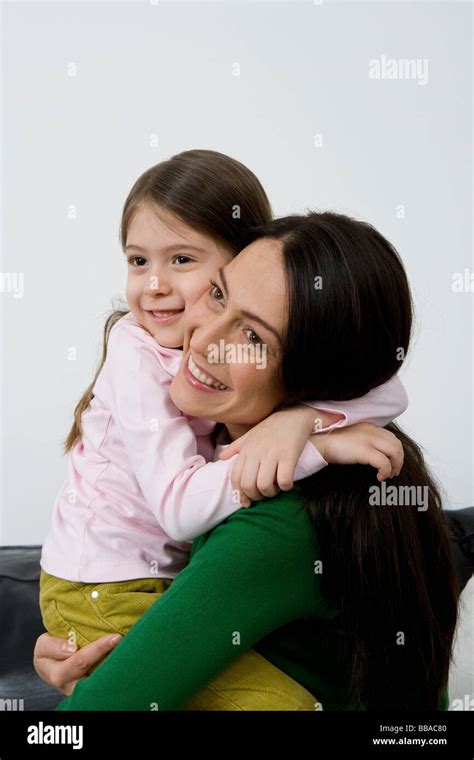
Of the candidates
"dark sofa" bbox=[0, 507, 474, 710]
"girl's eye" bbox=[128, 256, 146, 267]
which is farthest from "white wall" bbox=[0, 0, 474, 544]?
"girl's eye" bbox=[128, 256, 146, 267]

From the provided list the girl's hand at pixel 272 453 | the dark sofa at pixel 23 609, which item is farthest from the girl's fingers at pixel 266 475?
the dark sofa at pixel 23 609

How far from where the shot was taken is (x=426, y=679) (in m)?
1.85

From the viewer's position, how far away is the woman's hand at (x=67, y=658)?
184cm

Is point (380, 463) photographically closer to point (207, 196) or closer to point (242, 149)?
point (207, 196)

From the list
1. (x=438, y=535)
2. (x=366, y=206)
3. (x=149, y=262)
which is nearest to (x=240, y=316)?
(x=149, y=262)

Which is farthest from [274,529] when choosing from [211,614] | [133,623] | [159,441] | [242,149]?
[242,149]

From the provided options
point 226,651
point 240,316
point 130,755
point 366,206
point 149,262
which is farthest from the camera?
point 366,206

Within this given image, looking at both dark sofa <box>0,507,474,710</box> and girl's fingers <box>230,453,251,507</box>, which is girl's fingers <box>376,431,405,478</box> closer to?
girl's fingers <box>230,453,251,507</box>

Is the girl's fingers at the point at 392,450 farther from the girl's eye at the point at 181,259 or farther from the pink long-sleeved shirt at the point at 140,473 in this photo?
the girl's eye at the point at 181,259

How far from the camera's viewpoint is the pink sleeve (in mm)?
1732

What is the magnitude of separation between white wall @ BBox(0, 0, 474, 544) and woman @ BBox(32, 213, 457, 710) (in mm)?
2001

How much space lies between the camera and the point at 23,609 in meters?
2.87

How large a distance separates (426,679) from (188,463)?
0.60 metres

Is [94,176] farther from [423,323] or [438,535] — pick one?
[438,535]
